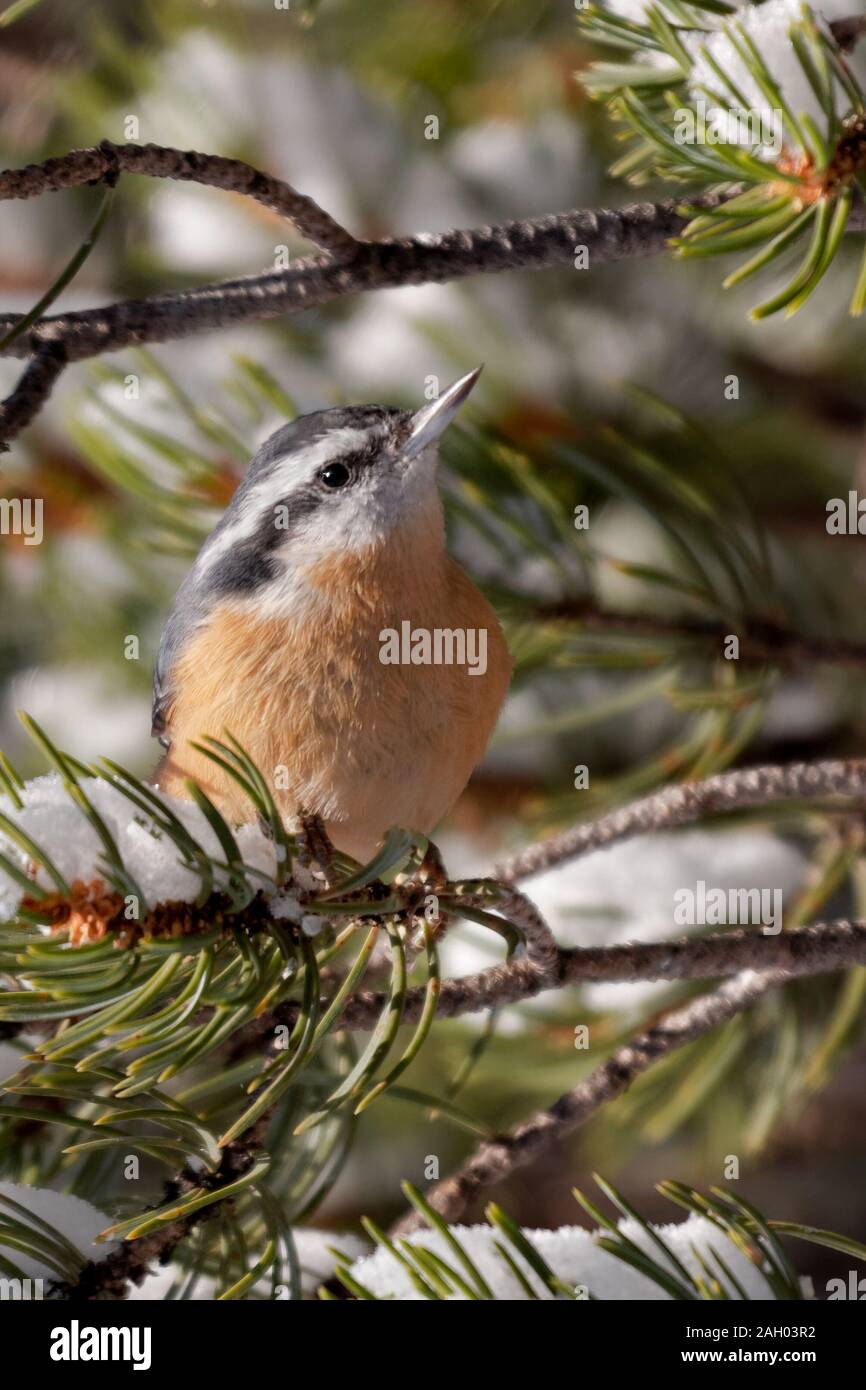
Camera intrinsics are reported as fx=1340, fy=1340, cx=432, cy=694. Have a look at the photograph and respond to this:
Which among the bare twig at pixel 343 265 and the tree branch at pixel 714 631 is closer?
the bare twig at pixel 343 265

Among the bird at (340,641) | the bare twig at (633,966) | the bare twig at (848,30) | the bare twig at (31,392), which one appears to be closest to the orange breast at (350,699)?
the bird at (340,641)

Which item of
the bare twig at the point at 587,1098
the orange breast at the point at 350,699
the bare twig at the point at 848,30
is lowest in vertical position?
the bare twig at the point at 587,1098

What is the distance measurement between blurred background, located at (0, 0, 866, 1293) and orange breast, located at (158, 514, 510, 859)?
24 centimetres

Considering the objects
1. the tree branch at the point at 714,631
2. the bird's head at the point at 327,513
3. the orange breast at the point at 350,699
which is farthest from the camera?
the tree branch at the point at 714,631

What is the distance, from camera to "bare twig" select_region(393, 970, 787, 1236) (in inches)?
36.0

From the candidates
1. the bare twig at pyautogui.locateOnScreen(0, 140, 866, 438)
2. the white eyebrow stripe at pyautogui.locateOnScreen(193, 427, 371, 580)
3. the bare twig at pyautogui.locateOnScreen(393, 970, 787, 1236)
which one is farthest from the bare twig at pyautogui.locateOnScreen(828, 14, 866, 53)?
the bare twig at pyautogui.locateOnScreen(393, 970, 787, 1236)

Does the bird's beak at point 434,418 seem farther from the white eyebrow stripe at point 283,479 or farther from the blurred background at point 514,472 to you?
the blurred background at point 514,472

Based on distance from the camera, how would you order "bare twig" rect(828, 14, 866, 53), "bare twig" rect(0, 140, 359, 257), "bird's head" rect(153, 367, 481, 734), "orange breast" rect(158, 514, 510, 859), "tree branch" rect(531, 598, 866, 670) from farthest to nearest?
"tree branch" rect(531, 598, 866, 670) < "bird's head" rect(153, 367, 481, 734) < "orange breast" rect(158, 514, 510, 859) < "bare twig" rect(828, 14, 866, 53) < "bare twig" rect(0, 140, 359, 257)

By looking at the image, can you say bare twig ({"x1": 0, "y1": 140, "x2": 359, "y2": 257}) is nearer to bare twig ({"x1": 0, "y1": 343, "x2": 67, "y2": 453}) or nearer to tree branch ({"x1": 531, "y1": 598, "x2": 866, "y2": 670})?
bare twig ({"x1": 0, "y1": 343, "x2": 67, "y2": 453})

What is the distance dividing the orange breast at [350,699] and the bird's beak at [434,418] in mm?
70

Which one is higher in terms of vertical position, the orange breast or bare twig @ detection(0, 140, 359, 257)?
bare twig @ detection(0, 140, 359, 257)

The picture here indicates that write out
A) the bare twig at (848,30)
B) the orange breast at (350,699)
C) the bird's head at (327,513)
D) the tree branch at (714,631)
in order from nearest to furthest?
the bare twig at (848,30)
the orange breast at (350,699)
the bird's head at (327,513)
the tree branch at (714,631)

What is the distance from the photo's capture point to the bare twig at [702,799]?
94cm

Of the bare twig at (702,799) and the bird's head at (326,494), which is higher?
the bird's head at (326,494)
